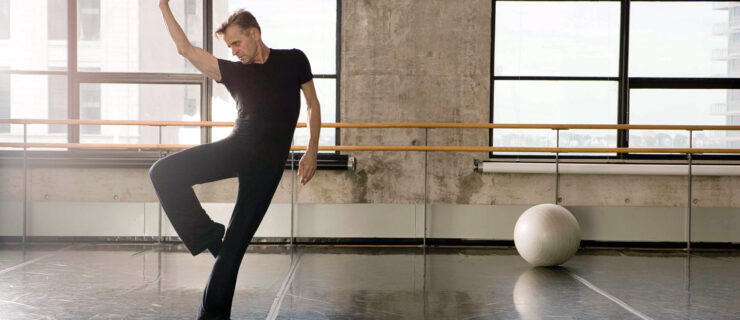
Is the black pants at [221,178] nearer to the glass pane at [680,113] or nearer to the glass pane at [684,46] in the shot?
the glass pane at [680,113]

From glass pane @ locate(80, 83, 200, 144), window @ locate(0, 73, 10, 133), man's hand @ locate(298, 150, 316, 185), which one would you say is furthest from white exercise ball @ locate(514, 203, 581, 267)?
window @ locate(0, 73, 10, 133)

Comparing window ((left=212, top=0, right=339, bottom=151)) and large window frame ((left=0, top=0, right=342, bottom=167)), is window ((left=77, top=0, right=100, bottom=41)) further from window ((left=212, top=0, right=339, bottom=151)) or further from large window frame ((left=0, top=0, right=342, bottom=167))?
window ((left=212, top=0, right=339, bottom=151))

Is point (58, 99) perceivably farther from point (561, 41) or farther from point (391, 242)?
point (561, 41)

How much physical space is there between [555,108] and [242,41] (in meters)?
4.87

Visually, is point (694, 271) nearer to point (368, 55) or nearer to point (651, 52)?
point (651, 52)

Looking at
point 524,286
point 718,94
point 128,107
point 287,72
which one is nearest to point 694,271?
point 524,286

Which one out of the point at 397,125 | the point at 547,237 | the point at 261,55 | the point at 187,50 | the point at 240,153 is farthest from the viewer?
the point at 397,125

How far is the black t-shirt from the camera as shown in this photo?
308cm

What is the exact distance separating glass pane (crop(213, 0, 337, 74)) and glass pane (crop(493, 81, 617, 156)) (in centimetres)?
186

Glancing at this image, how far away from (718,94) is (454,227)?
320 cm

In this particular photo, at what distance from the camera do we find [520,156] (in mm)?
7152

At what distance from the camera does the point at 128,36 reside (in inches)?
280

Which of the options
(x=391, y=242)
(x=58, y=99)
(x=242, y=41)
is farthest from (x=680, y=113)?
(x=58, y=99)

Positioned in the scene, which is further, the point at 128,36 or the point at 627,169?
the point at 128,36
